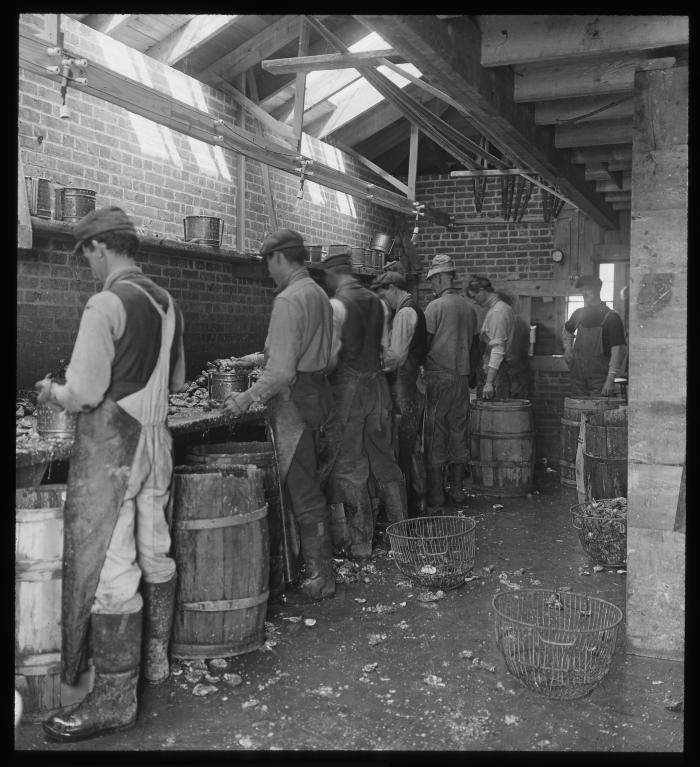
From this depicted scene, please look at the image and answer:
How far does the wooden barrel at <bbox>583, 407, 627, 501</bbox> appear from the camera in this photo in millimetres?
6129

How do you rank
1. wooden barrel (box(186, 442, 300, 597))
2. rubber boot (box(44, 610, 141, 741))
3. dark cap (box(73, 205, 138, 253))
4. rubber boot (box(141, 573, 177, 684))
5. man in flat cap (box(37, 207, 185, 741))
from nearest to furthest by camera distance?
rubber boot (box(44, 610, 141, 741)) → man in flat cap (box(37, 207, 185, 741)) → dark cap (box(73, 205, 138, 253)) → rubber boot (box(141, 573, 177, 684)) → wooden barrel (box(186, 442, 300, 597))

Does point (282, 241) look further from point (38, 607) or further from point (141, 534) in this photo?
point (38, 607)

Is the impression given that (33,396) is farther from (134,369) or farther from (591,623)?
(591,623)

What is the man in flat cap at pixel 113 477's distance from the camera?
343cm

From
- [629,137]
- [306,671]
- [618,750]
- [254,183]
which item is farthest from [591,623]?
[254,183]

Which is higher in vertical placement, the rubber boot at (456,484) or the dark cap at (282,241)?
the dark cap at (282,241)

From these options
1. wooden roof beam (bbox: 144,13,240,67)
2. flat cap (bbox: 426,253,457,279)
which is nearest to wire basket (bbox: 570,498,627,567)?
flat cap (bbox: 426,253,457,279)

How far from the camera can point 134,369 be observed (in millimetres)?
3557

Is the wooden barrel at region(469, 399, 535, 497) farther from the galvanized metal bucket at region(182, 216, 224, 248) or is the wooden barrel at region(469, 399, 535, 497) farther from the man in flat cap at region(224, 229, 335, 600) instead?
the man in flat cap at region(224, 229, 335, 600)

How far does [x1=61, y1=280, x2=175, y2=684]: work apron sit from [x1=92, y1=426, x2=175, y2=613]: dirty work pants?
1.7 inches

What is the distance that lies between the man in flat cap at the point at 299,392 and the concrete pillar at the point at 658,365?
1.78 metres

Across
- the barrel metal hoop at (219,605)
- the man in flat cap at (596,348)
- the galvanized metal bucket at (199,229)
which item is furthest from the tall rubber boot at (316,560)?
the man in flat cap at (596,348)

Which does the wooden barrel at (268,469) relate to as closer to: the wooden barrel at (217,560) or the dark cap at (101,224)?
the wooden barrel at (217,560)

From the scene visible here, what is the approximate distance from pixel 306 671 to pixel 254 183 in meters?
5.19
